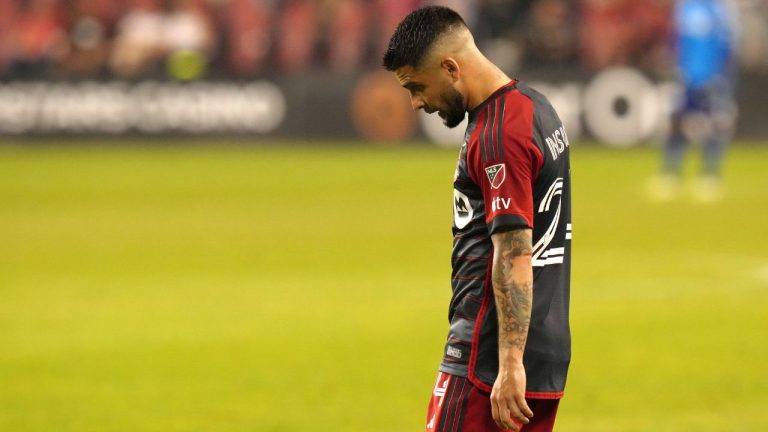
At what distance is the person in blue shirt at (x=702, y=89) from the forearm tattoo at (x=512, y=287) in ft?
47.2

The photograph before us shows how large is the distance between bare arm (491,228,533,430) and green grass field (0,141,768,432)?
10.6 ft

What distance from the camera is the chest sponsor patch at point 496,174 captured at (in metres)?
4.05

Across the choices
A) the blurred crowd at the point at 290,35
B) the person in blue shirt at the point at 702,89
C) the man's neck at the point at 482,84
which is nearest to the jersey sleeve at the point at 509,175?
the man's neck at the point at 482,84

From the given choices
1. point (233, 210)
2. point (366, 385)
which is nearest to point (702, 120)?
point (233, 210)

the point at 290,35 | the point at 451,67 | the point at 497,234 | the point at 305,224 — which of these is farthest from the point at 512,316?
the point at 290,35

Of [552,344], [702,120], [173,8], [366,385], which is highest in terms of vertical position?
[173,8]

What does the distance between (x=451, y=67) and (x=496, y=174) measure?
0.39 m

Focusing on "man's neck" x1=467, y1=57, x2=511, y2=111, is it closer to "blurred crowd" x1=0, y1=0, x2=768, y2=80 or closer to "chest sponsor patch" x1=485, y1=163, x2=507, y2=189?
"chest sponsor patch" x1=485, y1=163, x2=507, y2=189

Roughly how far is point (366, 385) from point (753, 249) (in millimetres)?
6628

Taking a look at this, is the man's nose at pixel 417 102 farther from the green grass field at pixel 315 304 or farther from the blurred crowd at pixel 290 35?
the blurred crowd at pixel 290 35

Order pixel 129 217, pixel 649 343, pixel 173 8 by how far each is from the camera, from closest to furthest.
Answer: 1. pixel 649 343
2. pixel 129 217
3. pixel 173 8

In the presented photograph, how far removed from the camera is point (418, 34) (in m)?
4.21

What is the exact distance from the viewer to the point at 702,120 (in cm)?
1867

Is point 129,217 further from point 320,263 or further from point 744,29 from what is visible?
point 744,29
